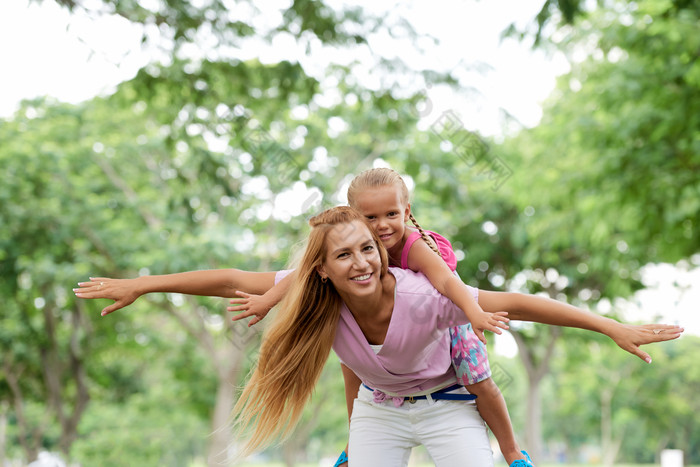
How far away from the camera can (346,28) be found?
6.72 meters

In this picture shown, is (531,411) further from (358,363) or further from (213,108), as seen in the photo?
(358,363)

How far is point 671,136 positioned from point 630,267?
4.82 m

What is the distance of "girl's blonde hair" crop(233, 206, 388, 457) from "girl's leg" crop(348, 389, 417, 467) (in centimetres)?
27

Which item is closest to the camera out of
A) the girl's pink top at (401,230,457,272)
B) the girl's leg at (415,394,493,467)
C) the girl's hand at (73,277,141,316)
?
the girl's hand at (73,277,141,316)

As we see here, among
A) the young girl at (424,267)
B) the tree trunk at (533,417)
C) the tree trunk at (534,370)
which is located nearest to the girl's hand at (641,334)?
the young girl at (424,267)

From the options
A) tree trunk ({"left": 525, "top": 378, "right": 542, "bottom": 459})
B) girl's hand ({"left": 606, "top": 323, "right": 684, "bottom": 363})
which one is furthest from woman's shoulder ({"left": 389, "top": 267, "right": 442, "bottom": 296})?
tree trunk ({"left": 525, "top": 378, "right": 542, "bottom": 459})

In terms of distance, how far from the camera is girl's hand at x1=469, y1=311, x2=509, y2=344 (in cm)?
239

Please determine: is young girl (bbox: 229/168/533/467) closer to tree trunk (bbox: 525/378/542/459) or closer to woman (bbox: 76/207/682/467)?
woman (bbox: 76/207/682/467)

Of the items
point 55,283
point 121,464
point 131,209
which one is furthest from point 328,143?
point 121,464

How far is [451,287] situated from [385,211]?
653 mm

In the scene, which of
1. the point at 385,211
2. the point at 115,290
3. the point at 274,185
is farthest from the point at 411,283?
the point at 274,185

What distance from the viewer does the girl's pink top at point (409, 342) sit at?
2762mm

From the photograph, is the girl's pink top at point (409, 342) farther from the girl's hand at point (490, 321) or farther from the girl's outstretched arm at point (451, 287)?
the girl's hand at point (490, 321)

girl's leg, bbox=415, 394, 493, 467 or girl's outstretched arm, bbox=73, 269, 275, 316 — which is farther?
girl's leg, bbox=415, 394, 493, 467
